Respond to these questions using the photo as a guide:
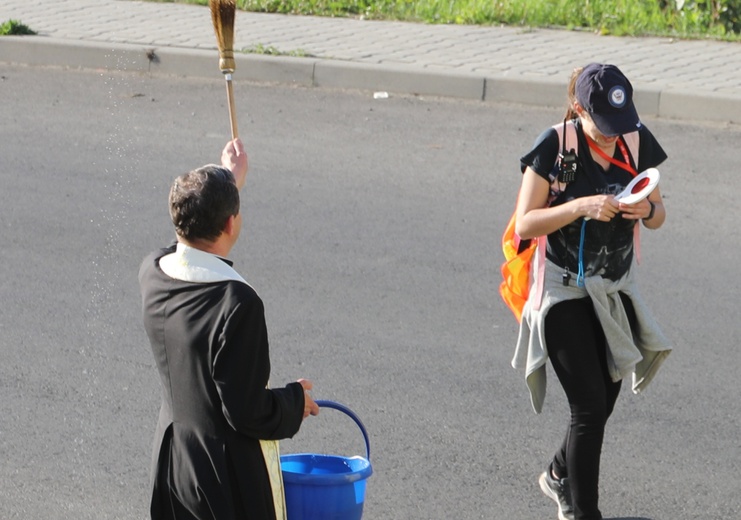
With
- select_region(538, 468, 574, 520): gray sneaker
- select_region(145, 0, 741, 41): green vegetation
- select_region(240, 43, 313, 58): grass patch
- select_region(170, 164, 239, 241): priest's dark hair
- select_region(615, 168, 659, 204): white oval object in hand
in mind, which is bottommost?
select_region(538, 468, 574, 520): gray sneaker

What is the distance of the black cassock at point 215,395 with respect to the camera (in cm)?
302

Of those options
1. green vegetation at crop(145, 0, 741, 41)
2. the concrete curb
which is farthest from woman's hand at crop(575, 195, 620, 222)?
green vegetation at crop(145, 0, 741, 41)

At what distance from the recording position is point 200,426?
3137 mm

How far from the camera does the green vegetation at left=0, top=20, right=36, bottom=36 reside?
12.0 metres

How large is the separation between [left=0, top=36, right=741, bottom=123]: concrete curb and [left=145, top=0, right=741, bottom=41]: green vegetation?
2.21 metres

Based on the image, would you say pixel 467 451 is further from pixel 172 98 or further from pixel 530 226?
pixel 172 98

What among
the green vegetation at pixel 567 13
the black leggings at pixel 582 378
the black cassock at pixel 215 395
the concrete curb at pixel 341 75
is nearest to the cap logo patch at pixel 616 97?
the black leggings at pixel 582 378

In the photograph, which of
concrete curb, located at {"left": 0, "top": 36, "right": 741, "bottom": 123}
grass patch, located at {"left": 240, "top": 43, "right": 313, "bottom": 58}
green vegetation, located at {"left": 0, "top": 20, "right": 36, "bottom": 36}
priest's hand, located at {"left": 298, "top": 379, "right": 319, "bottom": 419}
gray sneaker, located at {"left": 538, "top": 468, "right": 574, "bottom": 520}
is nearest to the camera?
priest's hand, located at {"left": 298, "top": 379, "right": 319, "bottom": 419}

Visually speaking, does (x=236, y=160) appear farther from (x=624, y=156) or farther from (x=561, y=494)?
(x=561, y=494)

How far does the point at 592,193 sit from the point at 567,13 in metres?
8.60

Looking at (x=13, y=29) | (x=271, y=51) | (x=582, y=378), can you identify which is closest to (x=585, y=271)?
A: (x=582, y=378)

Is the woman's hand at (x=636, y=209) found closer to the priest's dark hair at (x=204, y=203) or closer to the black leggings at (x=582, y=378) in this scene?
the black leggings at (x=582, y=378)

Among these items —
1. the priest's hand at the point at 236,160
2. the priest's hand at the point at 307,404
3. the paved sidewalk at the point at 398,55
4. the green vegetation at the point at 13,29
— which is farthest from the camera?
the green vegetation at the point at 13,29

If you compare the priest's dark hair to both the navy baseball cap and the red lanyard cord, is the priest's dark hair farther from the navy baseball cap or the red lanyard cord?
the red lanyard cord
